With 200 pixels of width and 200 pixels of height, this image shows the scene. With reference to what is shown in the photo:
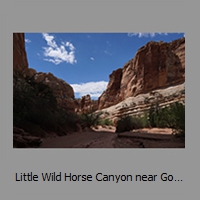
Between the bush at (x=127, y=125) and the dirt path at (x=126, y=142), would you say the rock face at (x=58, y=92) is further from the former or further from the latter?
the dirt path at (x=126, y=142)

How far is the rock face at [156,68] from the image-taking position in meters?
26.0

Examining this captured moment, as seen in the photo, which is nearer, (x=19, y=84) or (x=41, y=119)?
(x=19, y=84)

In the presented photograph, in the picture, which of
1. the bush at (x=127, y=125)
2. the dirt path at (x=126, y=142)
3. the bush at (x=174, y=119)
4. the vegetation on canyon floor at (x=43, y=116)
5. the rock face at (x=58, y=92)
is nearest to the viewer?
Answer: the dirt path at (x=126, y=142)

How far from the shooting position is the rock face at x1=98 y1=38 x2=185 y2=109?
1022 inches

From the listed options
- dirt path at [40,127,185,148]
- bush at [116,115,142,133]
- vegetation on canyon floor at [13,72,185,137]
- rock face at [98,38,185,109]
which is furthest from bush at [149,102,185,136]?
rock face at [98,38,185,109]

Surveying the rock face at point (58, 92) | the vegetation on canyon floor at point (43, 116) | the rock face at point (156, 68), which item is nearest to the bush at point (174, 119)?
the vegetation on canyon floor at point (43, 116)

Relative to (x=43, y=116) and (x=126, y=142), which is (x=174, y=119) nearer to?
A: (x=126, y=142)

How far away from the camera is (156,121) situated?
8883mm

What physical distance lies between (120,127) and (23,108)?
15.0ft

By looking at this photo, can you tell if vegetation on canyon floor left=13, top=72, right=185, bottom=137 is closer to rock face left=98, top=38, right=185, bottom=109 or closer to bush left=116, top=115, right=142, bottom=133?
bush left=116, top=115, right=142, bottom=133
